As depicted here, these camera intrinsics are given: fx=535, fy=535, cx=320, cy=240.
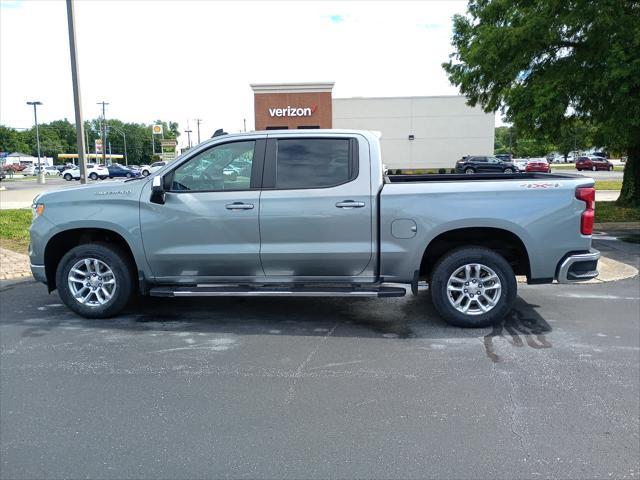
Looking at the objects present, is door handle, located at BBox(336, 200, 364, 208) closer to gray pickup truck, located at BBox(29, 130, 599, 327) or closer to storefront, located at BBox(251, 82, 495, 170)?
gray pickup truck, located at BBox(29, 130, 599, 327)

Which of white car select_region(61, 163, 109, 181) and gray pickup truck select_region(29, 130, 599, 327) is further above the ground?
white car select_region(61, 163, 109, 181)

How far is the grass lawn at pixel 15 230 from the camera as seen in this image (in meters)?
10.9

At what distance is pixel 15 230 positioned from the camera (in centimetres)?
1240

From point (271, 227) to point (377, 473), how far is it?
2975mm

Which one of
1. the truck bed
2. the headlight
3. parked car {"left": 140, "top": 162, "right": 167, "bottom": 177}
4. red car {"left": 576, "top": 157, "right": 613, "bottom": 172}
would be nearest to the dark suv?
red car {"left": 576, "top": 157, "right": 613, "bottom": 172}

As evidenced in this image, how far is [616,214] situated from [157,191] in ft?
41.7

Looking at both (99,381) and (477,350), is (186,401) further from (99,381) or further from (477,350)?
(477,350)

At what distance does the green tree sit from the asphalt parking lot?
7.27m

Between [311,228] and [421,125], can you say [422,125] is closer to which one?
[421,125]

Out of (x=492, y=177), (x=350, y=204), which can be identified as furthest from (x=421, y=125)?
(x=350, y=204)

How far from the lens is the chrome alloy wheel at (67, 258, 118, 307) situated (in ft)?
19.1

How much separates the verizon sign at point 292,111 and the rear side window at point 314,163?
36.1m

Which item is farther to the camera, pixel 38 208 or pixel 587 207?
pixel 38 208

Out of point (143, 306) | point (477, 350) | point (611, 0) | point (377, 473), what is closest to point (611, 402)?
point (477, 350)
